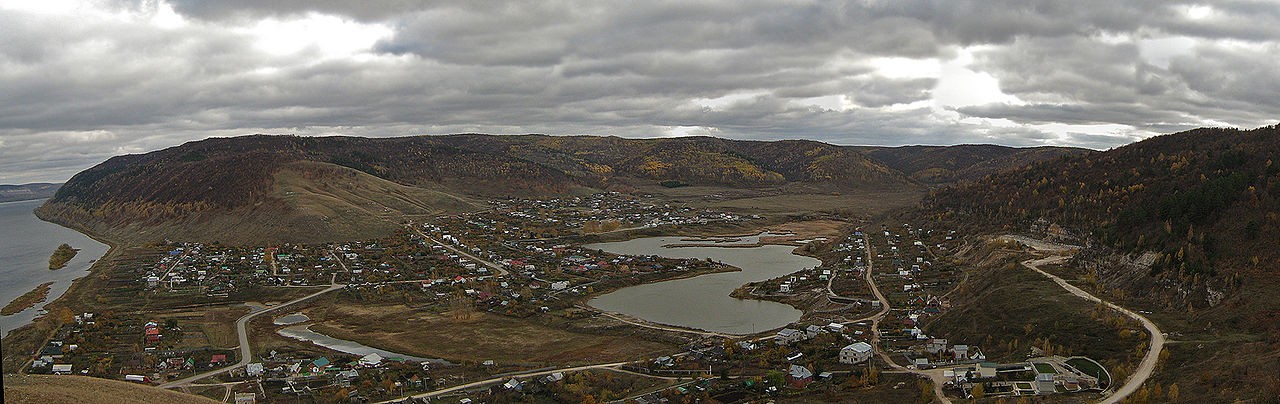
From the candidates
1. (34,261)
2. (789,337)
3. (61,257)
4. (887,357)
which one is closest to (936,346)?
(887,357)

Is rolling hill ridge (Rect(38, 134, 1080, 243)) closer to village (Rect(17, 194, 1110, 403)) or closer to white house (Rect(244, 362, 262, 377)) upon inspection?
village (Rect(17, 194, 1110, 403))

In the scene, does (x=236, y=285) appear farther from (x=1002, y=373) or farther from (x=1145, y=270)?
(x=1145, y=270)

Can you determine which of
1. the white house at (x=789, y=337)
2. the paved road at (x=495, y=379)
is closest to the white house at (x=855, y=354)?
the white house at (x=789, y=337)

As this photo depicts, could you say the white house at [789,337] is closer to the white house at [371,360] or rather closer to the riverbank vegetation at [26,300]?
the white house at [371,360]

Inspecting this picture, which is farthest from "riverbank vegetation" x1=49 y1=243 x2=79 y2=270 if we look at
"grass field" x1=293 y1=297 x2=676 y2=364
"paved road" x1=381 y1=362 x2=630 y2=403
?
"paved road" x1=381 y1=362 x2=630 y2=403

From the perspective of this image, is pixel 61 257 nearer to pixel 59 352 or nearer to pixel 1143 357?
pixel 59 352

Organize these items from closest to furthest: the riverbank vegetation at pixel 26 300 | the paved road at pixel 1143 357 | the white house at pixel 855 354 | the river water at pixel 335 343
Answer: the paved road at pixel 1143 357 < the white house at pixel 855 354 < the river water at pixel 335 343 < the riverbank vegetation at pixel 26 300
